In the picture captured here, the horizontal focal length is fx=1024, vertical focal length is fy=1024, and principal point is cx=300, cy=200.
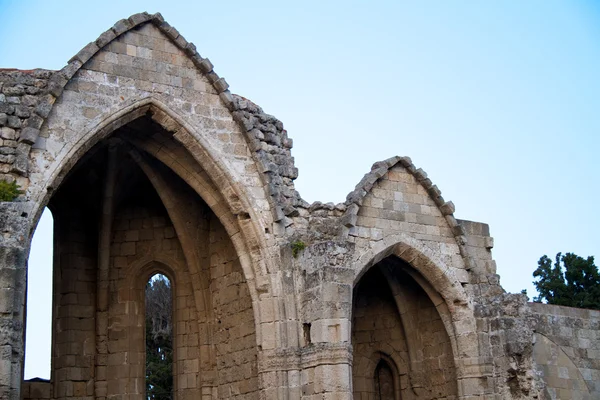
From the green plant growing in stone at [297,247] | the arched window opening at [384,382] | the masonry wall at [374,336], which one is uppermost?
the green plant growing in stone at [297,247]

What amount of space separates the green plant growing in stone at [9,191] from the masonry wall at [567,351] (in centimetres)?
848

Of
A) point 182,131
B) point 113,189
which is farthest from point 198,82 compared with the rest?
point 113,189

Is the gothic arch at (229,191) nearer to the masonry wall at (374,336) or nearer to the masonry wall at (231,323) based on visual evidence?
the masonry wall at (231,323)

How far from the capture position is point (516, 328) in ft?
49.3

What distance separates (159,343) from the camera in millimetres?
26703

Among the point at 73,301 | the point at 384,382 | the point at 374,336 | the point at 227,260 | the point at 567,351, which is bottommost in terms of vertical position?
the point at 384,382

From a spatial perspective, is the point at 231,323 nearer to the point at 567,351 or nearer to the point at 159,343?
the point at 567,351

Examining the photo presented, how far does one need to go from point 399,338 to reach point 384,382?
2.83 feet

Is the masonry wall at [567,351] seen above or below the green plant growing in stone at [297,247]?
below

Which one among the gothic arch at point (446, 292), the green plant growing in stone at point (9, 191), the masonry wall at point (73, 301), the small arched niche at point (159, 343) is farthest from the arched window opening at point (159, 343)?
the green plant growing in stone at point (9, 191)

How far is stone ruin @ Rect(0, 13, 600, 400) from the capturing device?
13.1 m

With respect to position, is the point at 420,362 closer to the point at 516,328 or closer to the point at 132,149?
the point at 516,328

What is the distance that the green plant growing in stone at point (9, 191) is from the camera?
12.2m

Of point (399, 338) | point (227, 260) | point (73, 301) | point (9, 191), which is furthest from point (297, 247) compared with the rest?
point (73, 301)
